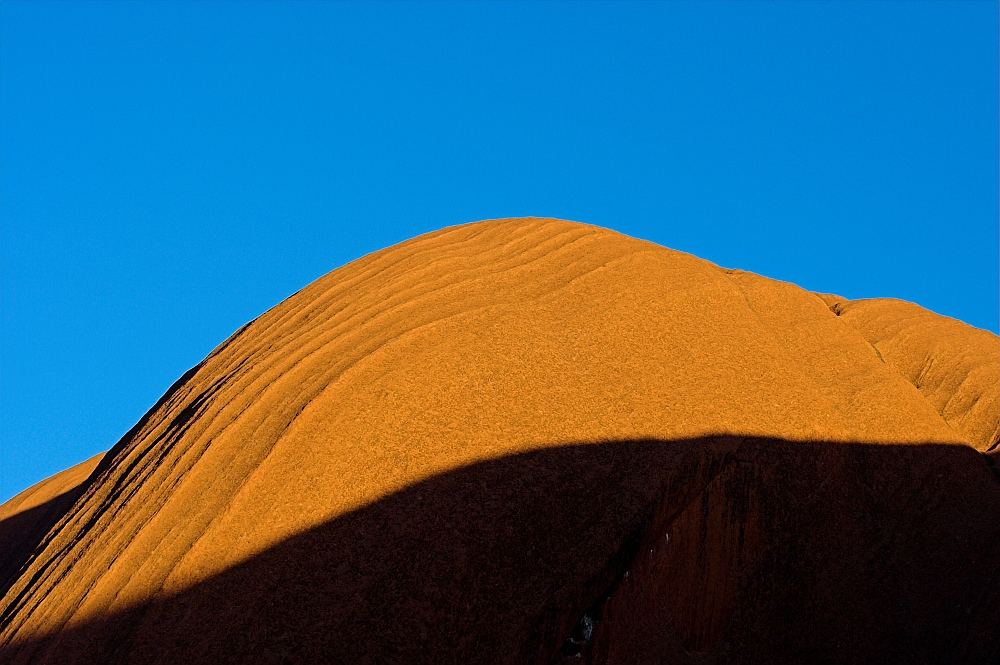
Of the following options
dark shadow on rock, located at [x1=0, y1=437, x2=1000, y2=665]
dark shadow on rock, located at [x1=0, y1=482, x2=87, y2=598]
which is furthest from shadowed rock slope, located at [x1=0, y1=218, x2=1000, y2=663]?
dark shadow on rock, located at [x1=0, y1=482, x2=87, y2=598]

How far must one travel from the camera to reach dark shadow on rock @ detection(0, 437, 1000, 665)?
27.2ft

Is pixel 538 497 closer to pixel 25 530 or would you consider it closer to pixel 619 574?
pixel 619 574

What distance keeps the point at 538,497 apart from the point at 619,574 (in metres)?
1.04

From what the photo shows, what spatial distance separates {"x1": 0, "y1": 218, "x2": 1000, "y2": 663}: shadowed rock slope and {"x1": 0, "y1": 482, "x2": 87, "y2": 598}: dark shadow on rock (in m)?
0.35

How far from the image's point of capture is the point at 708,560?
30.5 ft

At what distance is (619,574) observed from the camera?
867 cm

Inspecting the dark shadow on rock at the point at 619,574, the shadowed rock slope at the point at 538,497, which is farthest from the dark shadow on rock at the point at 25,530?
the dark shadow on rock at the point at 619,574

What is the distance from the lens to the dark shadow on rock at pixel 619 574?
8.28 m

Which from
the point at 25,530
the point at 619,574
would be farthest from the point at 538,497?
the point at 25,530

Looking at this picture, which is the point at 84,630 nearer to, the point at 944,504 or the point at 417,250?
the point at 417,250

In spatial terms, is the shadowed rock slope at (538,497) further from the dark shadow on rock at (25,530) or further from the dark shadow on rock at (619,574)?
the dark shadow on rock at (25,530)

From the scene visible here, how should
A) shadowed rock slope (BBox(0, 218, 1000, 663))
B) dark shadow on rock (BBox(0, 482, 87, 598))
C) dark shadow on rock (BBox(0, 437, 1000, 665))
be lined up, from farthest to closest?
dark shadow on rock (BBox(0, 482, 87, 598)) < shadowed rock slope (BBox(0, 218, 1000, 663)) < dark shadow on rock (BBox(0, 437, 1000, 665))

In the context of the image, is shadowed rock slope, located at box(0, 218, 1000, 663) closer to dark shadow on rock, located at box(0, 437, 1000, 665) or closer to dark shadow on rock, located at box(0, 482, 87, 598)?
dark shadow on rock, located at box(0, 437, 1000, 665)

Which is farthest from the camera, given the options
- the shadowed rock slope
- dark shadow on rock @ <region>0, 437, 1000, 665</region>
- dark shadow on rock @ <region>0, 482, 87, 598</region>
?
dark shadow on rock @ <region>0, 482, 87, 598</region>
